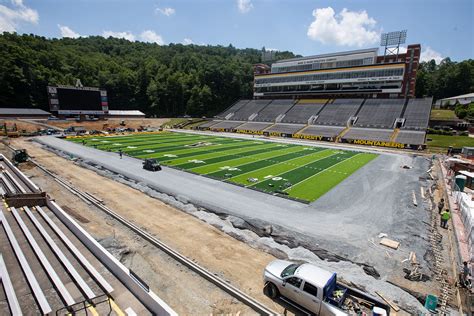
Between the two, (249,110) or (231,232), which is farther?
(249,110)

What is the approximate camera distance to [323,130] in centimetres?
5906

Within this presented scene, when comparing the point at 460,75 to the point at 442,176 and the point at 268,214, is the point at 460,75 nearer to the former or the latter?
the point at 442,176

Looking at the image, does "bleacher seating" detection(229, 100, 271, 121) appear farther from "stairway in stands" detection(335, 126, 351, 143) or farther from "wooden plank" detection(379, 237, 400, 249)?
"wooden plank" detection(379, 237, 400, 249)

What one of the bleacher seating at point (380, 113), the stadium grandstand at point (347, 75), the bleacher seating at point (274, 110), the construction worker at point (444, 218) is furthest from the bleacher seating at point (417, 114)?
the construction worker at point (444, 218)

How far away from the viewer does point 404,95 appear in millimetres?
65688

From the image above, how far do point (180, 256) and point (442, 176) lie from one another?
2985cm

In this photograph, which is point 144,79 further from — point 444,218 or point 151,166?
point 444,218

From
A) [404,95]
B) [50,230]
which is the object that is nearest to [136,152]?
[50,230]

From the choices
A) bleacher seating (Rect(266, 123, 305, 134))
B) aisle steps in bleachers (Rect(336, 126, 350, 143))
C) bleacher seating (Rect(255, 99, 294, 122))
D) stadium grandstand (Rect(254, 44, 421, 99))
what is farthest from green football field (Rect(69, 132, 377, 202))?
bleacher seating (Rect(255, 99, 294, 122))

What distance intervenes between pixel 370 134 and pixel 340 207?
42251 millimetres

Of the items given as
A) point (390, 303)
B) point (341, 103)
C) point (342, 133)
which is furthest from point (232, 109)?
point (390, 303)

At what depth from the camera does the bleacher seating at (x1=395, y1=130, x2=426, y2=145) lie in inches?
1794

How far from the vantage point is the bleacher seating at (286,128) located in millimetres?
61672

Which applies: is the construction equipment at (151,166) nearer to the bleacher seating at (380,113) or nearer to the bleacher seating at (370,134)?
the bleacher seating at (370,134)
